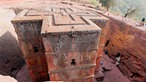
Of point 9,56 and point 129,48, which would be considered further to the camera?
point 129,48

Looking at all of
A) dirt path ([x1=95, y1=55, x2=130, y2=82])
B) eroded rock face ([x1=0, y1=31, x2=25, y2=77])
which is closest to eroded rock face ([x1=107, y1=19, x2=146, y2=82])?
dirt path ([x1=95, y1=55, x2=130, y2=82])

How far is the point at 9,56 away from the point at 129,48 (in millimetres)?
10306

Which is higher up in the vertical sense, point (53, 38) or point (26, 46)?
point (53, 38)

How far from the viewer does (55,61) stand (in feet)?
16.0

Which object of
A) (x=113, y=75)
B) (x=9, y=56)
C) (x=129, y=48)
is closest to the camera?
(x=9, y=56)

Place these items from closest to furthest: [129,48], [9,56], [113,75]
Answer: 1. [9,56]
2. [113,75]
3. [129,48]

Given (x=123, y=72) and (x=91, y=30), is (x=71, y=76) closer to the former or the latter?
(x=91, y=30)

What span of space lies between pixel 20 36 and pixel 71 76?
11.0ft

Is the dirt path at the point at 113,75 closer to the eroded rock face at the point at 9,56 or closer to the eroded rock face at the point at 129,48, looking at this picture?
the eroded rock face at the point at 129,48

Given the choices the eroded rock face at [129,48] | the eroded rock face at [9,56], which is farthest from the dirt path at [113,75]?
the eroded rock face at [9,56]

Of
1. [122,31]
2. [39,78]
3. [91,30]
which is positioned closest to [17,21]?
[91,30]

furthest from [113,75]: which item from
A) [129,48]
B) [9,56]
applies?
[9,56]

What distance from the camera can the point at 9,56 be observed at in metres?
8.84

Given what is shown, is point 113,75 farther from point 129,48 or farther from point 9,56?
point 9,56
